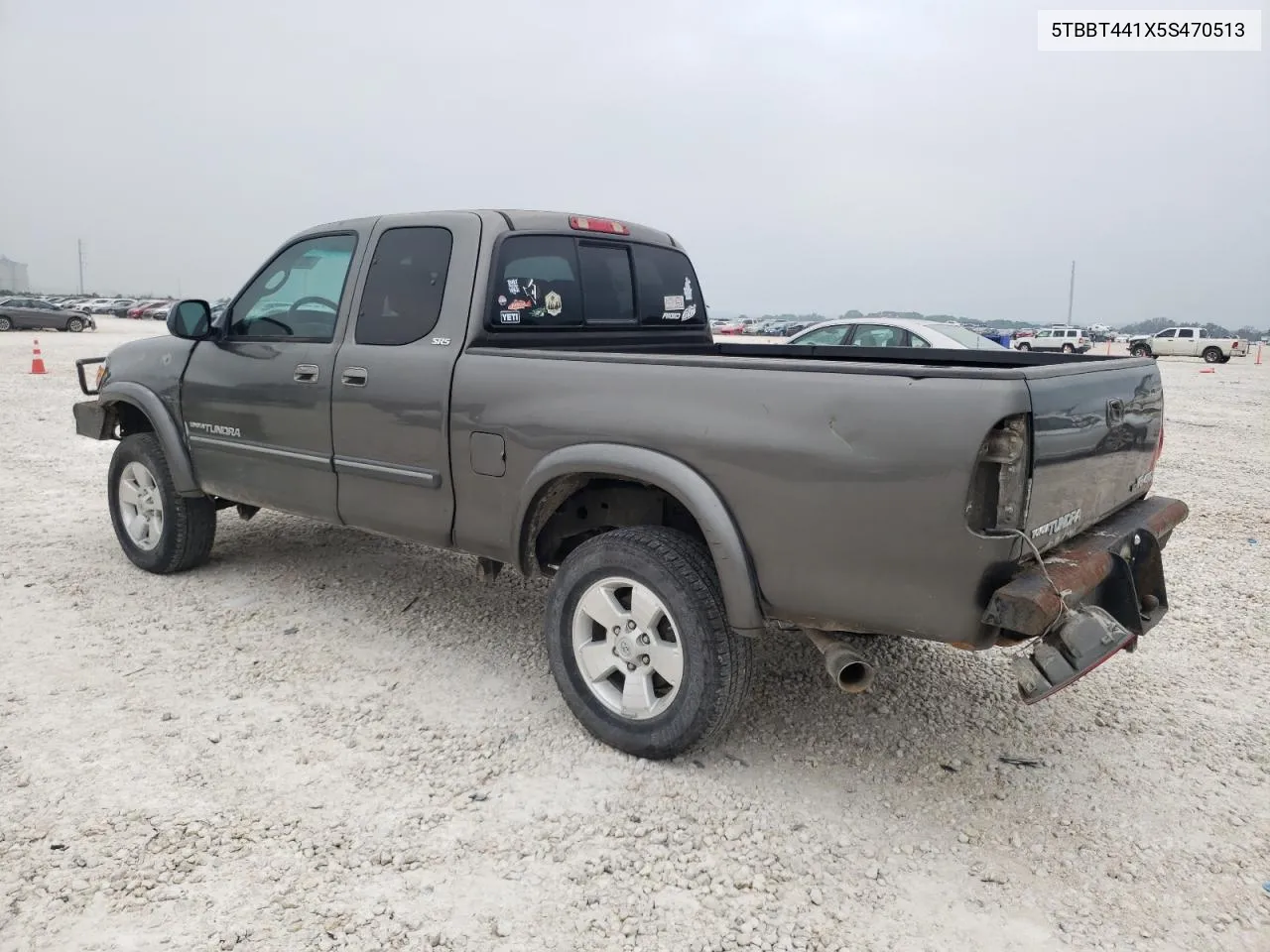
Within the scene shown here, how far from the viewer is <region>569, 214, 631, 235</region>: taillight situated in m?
4.22

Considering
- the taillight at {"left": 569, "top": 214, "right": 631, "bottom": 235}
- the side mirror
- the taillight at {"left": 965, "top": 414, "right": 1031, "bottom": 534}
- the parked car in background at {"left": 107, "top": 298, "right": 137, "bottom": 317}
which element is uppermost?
the parked car in background at {"left": 107, "top": 298, "right": 137, "bottom": 317}

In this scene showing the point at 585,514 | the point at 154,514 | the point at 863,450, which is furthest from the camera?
the point at 154,514

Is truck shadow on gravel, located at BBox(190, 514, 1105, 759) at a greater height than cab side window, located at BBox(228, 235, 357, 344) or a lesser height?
lesser

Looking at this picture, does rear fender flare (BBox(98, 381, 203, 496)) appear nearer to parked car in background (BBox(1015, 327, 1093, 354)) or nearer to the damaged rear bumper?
the damaged rear bumper

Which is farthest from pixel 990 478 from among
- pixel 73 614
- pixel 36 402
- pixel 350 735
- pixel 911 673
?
pixel 36 402

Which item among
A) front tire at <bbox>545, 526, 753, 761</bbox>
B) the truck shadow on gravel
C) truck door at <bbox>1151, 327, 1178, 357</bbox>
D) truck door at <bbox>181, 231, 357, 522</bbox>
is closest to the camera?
front tire at <bbox>545, 526, 753, 761</bbox>

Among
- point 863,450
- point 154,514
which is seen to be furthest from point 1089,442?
point 154,514

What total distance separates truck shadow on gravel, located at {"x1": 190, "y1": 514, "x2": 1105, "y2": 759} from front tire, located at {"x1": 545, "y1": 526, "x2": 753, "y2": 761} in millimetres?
356

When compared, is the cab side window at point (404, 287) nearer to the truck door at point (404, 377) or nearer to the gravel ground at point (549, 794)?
the truck door at point (404, 377)

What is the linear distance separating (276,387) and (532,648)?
1.79 meters

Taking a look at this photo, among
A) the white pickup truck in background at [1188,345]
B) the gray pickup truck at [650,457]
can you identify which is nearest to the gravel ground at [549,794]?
the gray pickup truck at [650,457]

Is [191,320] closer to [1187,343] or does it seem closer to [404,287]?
[404,287]

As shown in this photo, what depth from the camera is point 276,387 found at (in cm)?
433

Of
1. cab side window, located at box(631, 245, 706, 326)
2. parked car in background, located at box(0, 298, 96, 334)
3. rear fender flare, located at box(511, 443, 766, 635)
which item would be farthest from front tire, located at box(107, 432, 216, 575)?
parked car in background, located at box(0, 298, 96, 334)
